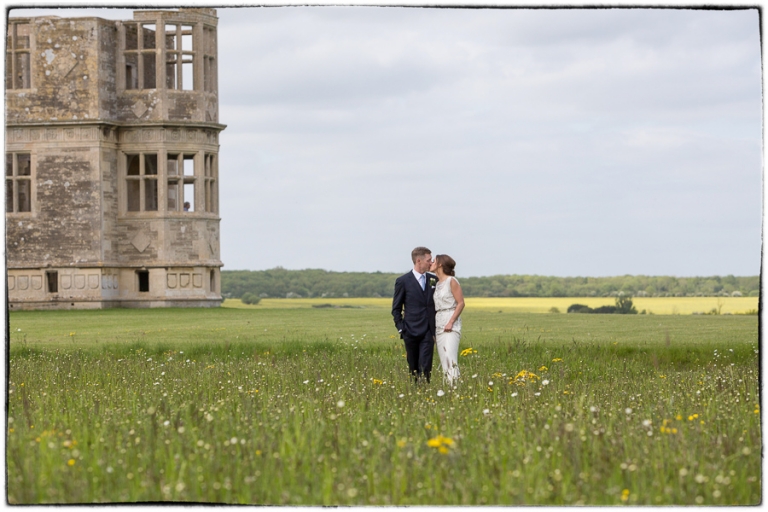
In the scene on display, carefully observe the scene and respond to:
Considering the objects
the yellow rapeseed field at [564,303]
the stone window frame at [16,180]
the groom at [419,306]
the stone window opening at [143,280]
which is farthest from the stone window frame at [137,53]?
the groom at [419,306]

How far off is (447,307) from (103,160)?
29091mm

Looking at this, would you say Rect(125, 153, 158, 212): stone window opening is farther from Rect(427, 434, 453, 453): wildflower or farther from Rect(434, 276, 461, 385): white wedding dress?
Rect(427, 434, 453, 453): wildflower

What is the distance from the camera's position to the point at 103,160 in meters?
38.4

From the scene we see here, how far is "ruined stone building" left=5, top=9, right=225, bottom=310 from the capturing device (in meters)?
38.2

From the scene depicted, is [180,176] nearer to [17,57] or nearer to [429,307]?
[17,57]

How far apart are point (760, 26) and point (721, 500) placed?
270cm

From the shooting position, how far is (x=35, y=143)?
126 ft

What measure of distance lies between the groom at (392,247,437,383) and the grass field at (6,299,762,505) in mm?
401

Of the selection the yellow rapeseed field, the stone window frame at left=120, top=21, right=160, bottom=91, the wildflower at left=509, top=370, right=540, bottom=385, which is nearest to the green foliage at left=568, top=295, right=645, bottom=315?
the yellow rapeseed field

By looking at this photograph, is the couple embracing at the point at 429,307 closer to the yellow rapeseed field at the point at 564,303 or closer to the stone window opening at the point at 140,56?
the yellow rapeseed field at the point at 564,303

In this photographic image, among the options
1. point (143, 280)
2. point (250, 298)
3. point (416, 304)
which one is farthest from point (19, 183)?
point (416, 304)

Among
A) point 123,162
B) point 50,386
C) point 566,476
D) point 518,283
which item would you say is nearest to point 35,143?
point 123,162

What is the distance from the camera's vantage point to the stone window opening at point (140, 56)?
125 ft

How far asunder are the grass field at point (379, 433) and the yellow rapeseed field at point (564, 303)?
21771 mm
